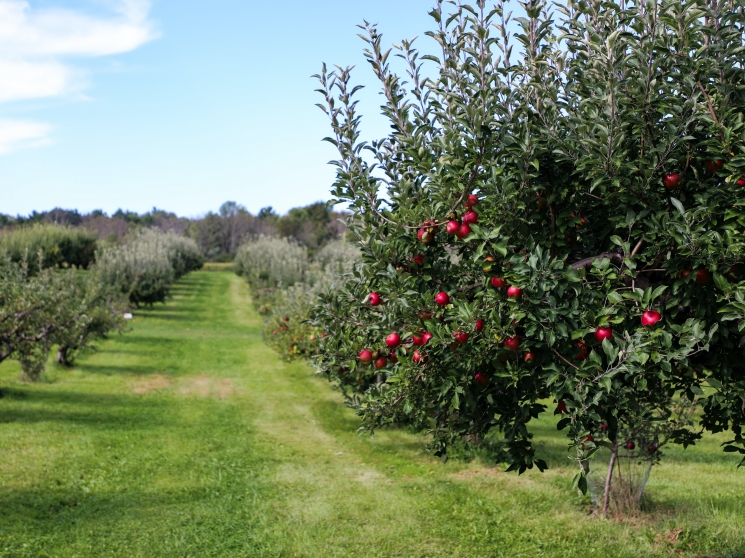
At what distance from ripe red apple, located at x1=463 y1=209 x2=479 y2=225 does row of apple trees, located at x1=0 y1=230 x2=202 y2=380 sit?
39.4 feet

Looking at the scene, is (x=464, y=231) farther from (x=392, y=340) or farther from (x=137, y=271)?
(x=137, y=271)

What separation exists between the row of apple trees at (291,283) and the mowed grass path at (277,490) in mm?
1812

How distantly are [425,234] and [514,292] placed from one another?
75cm

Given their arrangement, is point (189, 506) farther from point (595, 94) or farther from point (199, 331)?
point (199, 331)

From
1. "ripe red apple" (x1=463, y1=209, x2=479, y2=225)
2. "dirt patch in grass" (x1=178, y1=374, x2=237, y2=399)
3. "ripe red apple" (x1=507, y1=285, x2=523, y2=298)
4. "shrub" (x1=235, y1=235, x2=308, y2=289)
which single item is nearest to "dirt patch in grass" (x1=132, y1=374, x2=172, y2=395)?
"dirt patch in grass" (x1=178, y1=374, x2=237, y2=399)

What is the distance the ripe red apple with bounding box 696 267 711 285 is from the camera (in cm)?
368

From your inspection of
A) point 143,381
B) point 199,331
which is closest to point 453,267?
point 143,381

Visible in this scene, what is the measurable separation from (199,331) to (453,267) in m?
24.6

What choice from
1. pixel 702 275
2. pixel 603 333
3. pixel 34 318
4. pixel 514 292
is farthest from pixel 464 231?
pixel 34 318

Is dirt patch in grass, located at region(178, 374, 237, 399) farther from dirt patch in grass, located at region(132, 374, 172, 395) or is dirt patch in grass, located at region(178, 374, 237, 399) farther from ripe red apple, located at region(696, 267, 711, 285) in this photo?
ripe red apple, located at region(696, 267, 711, 285)

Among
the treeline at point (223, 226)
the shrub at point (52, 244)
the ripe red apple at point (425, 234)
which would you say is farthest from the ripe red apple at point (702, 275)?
the treeline at point (223, 226)

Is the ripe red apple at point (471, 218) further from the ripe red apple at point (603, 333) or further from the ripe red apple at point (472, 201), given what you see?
the ripe red apple at point (603, 333)

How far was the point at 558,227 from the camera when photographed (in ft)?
14.0

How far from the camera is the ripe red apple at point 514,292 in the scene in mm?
3631
